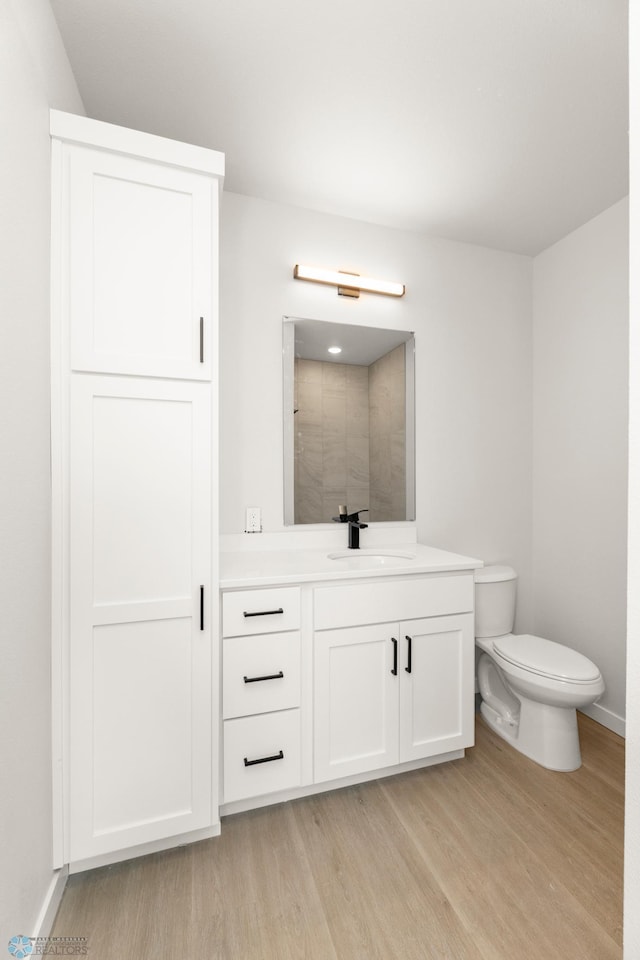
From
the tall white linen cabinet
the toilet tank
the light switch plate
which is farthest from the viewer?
the toilet tank

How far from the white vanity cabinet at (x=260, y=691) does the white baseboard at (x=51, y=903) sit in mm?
498

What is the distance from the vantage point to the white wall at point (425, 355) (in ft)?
6.91

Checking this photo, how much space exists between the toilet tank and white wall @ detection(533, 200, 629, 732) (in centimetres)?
41

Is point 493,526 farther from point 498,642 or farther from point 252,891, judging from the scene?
point 252,891

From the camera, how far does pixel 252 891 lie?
1.33 m

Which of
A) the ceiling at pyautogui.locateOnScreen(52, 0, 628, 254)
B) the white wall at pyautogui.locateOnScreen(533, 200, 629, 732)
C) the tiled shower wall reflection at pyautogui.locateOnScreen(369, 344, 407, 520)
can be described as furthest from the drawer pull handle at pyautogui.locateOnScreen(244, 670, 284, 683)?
the ceiling at pyautogui.locateOnScreen(52, 0, 628, 254)

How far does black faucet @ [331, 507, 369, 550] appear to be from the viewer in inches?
87.1

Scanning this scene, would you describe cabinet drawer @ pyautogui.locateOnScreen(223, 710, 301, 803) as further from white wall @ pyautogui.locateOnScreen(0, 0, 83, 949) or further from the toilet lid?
the toilet lid

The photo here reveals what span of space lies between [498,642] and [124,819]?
170 centimetres

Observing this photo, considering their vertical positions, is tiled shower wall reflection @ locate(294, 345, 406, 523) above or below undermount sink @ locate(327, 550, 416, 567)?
above

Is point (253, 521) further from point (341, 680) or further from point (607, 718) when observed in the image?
point (607, 718)

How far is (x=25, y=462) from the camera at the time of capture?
112 centimetres

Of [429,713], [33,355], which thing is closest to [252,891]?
[429,713]

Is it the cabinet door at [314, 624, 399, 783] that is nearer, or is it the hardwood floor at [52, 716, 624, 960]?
the hardwood floor at [52, 716, 624, 960]
